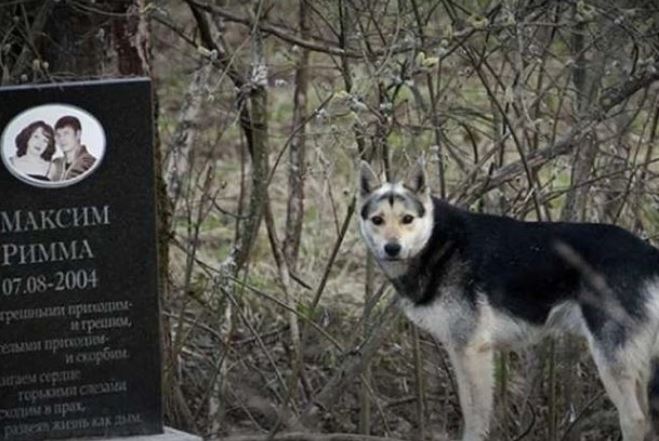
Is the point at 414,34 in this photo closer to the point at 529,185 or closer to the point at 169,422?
the point at 529,185

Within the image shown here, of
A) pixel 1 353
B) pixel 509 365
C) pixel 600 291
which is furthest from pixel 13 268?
pixel 509 365

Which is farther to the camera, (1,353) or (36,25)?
(36,25)

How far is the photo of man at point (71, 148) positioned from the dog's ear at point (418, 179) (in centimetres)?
183

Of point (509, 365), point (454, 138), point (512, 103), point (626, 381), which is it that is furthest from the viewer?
point (454, 138)

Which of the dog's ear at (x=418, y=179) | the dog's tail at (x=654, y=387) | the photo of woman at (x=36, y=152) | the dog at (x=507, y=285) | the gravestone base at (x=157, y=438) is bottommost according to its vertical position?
the gravestone base at (x=157, y=438)

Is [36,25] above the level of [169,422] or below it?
above

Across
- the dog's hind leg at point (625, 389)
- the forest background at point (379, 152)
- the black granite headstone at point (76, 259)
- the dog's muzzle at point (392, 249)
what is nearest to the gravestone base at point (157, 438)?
the black granite headstone at point (76, 259)

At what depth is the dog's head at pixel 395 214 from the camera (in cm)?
942

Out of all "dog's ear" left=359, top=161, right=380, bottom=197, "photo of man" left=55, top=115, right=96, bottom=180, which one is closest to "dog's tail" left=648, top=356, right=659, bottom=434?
"dog's ear" left=359, top=161, right=380, bottom=197

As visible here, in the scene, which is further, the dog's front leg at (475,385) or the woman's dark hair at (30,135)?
the dog's front leg at (475,385)

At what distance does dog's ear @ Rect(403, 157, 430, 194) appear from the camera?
31.1 ft

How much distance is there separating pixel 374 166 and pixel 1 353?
2856 mm

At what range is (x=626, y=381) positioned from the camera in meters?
9.14

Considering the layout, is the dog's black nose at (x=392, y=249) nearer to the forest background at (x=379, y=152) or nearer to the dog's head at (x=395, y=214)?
the dog's head at (x=395, y=214)
